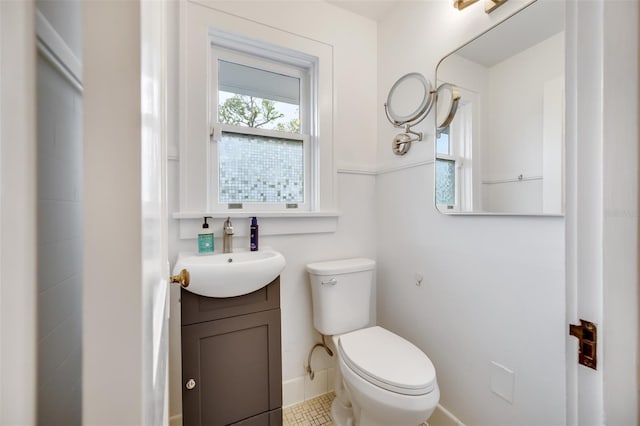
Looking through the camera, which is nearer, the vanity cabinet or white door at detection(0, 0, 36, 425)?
white door at detection(0, 0, 36, 425)

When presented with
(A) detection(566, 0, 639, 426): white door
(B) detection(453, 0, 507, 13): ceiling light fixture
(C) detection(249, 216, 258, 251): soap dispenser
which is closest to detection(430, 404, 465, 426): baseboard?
(A) detection(566, 0, 639, 426): white door

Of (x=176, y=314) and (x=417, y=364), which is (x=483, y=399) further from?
(x=176, y=314)

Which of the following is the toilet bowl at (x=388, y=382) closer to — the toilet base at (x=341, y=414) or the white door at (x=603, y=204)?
the toilet base at (x=341, y=414)

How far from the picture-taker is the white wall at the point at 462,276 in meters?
0.99

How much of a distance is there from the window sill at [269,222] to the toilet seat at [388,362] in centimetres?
61

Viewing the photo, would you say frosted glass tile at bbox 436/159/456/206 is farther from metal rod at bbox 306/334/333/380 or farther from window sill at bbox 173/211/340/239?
metal rod at bbox 306/334/333/380

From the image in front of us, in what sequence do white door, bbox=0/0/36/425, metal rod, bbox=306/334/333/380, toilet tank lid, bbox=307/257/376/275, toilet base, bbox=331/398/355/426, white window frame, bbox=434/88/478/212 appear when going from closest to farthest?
white door, bbox=0/0/36/425, white window frame, bbox=434/88/478/212, toilet base, bbox=331/398/355/426, toilet tank lid, bbox=307/257/376/275, metal rod, bbox=306/334/333/380

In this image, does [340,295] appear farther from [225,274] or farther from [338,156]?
[338,156]

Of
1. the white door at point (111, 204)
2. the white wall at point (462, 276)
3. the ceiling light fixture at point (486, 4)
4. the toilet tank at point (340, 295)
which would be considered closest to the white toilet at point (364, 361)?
the toilet tank at point (340, 295)

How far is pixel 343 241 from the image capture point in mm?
1687

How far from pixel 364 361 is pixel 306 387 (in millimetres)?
653

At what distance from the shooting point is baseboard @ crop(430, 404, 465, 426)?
50.3 inches

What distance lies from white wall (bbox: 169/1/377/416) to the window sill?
3 cm

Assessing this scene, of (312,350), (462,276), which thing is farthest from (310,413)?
(462,276)
